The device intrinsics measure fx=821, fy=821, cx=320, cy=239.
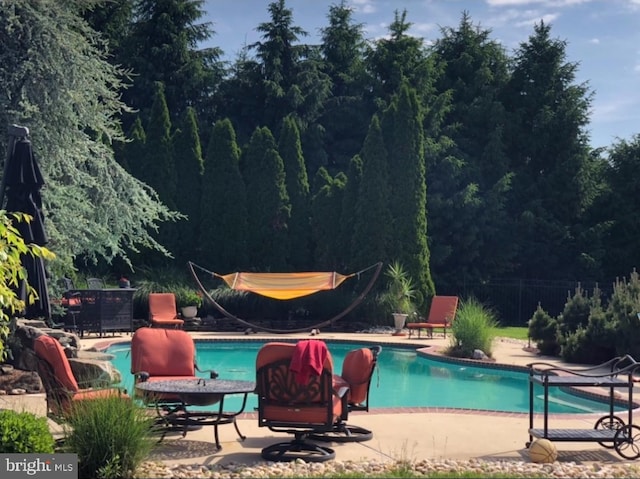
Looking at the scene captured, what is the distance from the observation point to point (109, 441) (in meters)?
4.42

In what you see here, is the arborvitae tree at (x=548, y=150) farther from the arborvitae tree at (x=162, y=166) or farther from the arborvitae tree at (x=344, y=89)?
the arborvitae tree at (x=162, y=166)

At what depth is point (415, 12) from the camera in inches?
919

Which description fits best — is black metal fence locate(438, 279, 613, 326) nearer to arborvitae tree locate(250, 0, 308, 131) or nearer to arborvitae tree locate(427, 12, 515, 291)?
arborvitae tree locate(427, 12, 515, 291)

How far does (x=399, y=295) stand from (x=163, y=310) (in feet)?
15.8

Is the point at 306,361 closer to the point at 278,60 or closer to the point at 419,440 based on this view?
the point at 419,440

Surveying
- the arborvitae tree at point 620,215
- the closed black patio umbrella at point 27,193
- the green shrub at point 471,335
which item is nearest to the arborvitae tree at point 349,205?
the green shrub at point 471,335

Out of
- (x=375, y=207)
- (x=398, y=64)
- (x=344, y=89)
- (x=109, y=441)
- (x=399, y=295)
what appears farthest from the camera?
(x=344, y=89)

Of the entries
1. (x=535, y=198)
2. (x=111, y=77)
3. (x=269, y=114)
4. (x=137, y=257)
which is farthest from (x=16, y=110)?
(x=535, y=198)

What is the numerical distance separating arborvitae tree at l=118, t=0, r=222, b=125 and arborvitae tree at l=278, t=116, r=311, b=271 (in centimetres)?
633

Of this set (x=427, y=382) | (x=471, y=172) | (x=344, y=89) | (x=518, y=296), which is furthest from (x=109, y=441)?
(x=344, y=89)

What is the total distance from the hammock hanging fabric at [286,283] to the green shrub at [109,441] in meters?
9.95

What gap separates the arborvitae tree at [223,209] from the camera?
61.5 feet

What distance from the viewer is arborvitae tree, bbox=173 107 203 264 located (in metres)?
18.9

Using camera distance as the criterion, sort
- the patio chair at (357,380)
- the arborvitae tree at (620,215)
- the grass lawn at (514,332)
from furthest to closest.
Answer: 1. the arborvitae tree at (620,215)
2. the grass lawn at (514,332)
3. the patio chair at (357,380)
